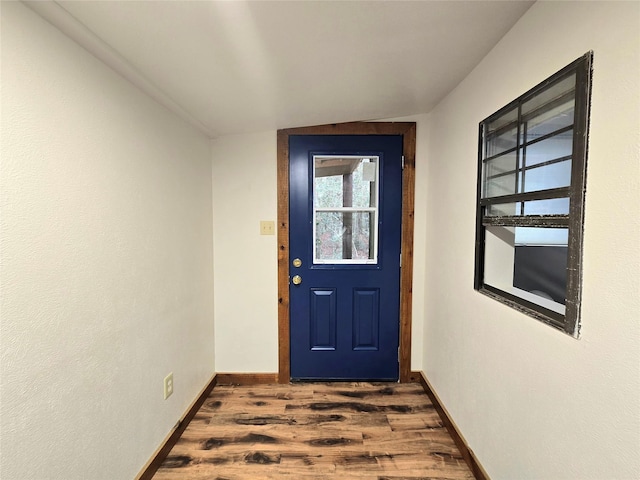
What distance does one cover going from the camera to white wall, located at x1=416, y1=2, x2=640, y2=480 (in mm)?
722

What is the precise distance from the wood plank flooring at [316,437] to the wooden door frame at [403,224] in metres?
0.26

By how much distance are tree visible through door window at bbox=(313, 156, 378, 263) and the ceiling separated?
56 cm

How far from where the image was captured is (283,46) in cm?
117

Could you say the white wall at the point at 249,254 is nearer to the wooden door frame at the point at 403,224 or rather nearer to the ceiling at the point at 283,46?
the wooden door frame at the point at 403,224

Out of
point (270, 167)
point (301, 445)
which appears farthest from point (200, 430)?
point (270, 167)

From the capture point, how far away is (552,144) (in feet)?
3.37

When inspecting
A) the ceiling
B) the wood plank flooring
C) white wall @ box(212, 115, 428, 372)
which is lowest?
the wood plank flooring

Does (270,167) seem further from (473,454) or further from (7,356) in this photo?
(473,454)

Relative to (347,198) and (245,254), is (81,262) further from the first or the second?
(347,198)

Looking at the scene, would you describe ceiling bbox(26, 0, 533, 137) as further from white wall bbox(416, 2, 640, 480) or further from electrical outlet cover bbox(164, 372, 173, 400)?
electrical outlet cover bbox(164, 372, 173, 400)

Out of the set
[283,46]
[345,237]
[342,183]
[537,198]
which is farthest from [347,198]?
[537,198]

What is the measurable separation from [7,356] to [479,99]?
208cm

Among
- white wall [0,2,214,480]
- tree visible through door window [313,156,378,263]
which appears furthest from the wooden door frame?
white wall [0,2,214,480]

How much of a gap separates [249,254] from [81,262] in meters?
1.25
